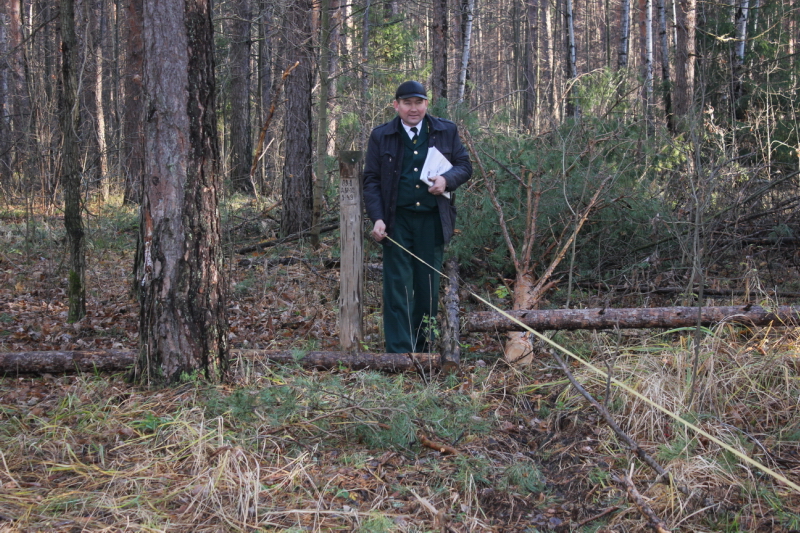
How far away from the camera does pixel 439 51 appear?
10.0 meters

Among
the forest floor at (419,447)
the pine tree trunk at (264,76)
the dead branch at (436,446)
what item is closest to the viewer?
the forest floor at (419,447)

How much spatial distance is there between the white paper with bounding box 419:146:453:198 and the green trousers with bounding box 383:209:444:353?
0.98 ft

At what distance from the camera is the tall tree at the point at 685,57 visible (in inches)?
417

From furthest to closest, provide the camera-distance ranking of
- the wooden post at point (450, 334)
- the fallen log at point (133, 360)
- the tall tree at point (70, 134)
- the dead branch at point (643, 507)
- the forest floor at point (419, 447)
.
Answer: the tall tree at point (70, 134) → the wooden post at point (450, 334) → the fallen log at point (133, 360) → the forest floor at point (419, 447) → the dead branch at point (643, 507)

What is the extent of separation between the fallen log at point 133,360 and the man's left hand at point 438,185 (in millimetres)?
1186

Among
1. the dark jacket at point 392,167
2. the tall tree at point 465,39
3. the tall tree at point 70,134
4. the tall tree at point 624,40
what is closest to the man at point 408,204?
the dark jacket at point 392,167

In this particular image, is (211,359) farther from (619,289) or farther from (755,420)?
(619,289)

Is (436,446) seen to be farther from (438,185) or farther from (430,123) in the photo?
(430,123)

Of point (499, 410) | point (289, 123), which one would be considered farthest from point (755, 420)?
point (289, 123)

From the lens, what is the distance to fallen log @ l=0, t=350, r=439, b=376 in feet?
14.2

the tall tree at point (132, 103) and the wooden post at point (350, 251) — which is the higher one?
the tall tree at point (132, 103)

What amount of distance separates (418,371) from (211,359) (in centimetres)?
144

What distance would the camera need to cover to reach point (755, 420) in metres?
3.65

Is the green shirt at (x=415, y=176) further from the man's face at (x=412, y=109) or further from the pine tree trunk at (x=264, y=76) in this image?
the pine tree trunk at (x=264, y=76)
